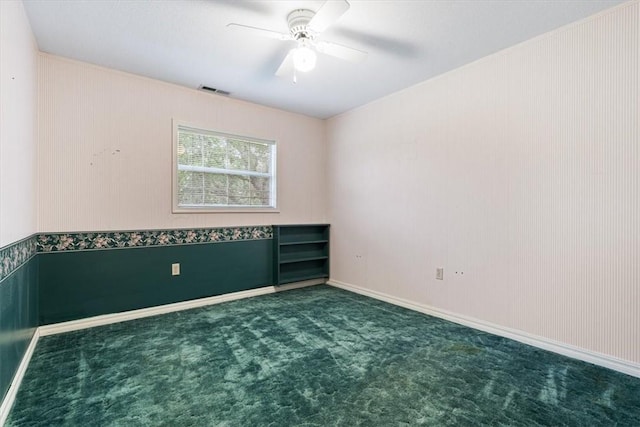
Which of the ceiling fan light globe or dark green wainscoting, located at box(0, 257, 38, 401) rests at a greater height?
the ceiling fan light globe

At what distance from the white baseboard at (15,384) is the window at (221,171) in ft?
5.50

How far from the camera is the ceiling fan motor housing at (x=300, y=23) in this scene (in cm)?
214

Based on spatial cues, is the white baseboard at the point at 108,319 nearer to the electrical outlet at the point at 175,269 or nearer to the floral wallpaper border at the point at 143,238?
the electrical outlet at the point at 175,269

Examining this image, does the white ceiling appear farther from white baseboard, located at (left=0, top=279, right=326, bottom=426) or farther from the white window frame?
white baseboard, located at (left=0, top=279, right=326, bottom=426)

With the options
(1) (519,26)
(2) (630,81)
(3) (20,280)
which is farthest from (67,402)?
(2) (630,81)

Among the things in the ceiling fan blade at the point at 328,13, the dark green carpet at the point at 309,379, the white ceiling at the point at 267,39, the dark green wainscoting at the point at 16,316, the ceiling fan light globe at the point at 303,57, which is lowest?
the dark green carpet at the point at 309,379

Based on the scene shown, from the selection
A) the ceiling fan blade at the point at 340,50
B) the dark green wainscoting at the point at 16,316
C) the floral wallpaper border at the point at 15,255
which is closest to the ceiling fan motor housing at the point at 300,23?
the ceiling fan blade at the point at 340,50

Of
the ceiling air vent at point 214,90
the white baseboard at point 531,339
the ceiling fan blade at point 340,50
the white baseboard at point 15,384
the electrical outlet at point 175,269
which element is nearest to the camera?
the white baseboard at point 15,384

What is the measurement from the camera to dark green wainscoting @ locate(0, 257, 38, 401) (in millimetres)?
1617

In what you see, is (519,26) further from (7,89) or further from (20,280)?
(20,280)

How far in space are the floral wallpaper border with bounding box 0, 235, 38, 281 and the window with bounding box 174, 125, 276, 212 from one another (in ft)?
4.20

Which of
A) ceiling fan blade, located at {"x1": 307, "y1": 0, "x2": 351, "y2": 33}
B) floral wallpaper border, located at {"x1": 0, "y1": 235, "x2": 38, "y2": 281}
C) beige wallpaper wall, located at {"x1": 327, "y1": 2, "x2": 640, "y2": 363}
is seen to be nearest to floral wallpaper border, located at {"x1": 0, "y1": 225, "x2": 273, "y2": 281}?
floral wallpaper border, located at {"x1": 0, "y1": 235, "x2": 38, "y2": 281}

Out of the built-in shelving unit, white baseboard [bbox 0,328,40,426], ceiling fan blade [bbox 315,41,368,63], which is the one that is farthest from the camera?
the built-in shelving unit

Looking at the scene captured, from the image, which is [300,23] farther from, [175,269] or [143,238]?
[175,269]
